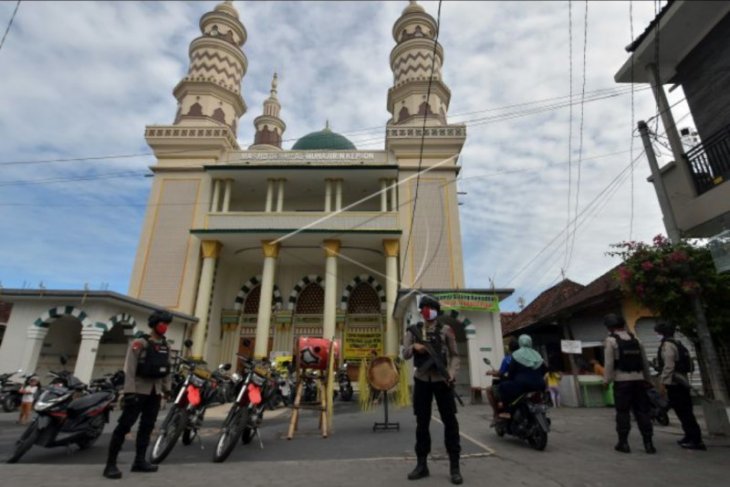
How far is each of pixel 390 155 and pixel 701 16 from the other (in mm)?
12502

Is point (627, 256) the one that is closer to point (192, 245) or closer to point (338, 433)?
point (338, 433)

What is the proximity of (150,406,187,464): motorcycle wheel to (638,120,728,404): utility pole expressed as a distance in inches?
251

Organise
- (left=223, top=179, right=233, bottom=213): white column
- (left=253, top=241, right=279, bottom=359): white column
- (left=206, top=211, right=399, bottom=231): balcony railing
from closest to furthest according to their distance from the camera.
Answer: (left=253, top=241, right=279, bottom=359): white column, (left=206, top=211, right=399, bottom=231): balcony railing, (left=223, top=179, right=233, bottom=213): white column

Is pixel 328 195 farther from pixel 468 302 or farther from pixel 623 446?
pixel 623 446

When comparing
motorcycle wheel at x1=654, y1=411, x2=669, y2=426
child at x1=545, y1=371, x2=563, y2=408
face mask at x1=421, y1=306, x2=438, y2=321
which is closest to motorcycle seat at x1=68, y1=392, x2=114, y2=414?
face mask at x1=421, y1=306, x2=438, y2=321

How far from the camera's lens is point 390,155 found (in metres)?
18.4

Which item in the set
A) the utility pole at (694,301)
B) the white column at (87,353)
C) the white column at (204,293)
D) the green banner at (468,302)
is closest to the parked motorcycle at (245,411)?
the utility pole at (694,301)

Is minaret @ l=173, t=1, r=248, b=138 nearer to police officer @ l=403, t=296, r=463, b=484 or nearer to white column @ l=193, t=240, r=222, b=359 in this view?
white column @ l=193, t=240, r=222, b=359

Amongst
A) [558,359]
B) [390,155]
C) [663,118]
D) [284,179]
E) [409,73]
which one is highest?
[409,73]

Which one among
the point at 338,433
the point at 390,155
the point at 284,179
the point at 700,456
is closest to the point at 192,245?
the point at 284,179

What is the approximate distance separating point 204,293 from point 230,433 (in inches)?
478

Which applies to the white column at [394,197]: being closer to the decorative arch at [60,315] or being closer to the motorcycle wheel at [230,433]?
the decorative arch at [60,315]

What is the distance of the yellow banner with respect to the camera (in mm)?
17000

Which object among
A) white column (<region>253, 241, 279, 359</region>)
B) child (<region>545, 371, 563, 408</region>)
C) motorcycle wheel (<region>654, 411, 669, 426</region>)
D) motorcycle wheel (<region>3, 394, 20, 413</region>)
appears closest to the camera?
motorcycle wheel (<region>654, 411, 669, 426</region>)
